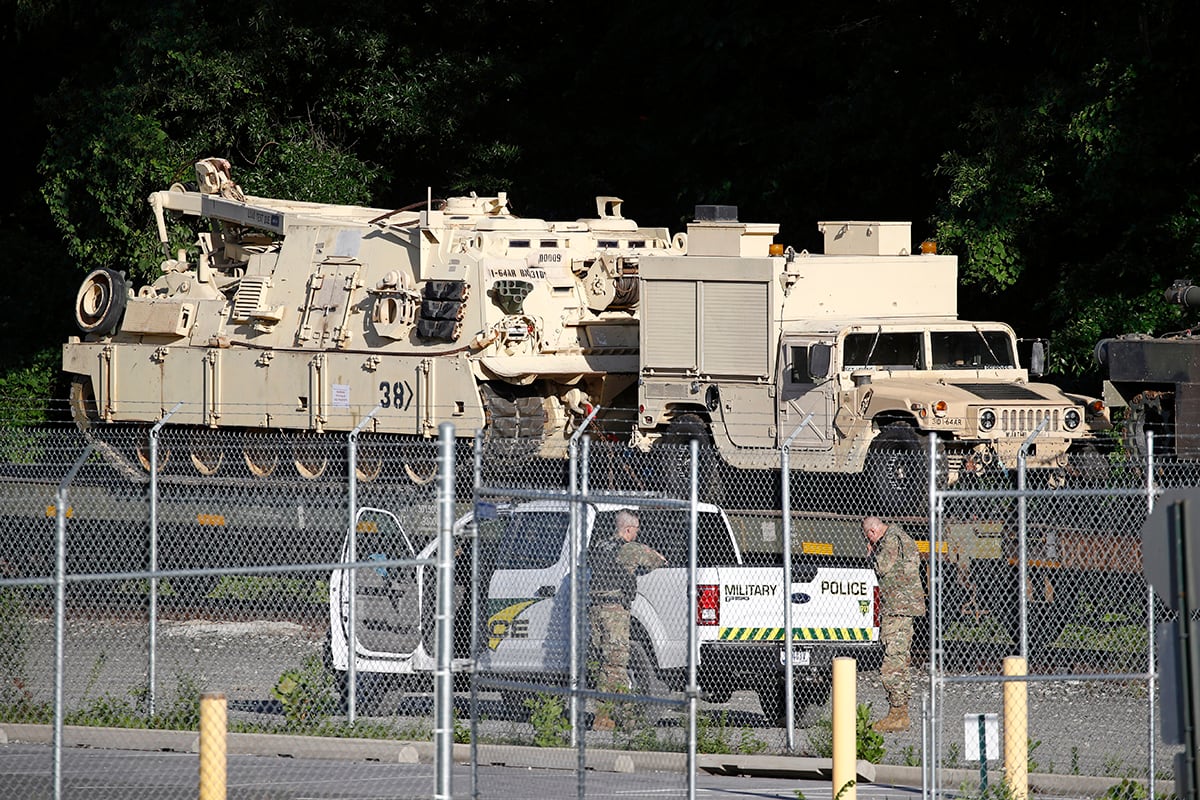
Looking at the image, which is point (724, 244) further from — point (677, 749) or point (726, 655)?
point (677, 749)

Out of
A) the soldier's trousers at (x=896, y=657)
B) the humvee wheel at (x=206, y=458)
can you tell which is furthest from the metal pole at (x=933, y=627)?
the humvee wheel at (x=206, y=458)

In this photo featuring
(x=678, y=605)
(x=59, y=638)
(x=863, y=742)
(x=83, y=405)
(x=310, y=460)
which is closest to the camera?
(x=59, y=638)

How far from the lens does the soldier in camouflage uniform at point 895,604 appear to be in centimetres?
1280

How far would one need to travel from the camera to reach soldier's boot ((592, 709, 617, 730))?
11.6m

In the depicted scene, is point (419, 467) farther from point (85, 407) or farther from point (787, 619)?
point (787, 619)

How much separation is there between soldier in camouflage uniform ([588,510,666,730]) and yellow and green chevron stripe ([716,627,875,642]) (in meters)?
1.68

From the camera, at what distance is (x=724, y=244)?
66.7ft

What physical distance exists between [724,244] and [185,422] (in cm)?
714

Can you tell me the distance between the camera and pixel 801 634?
506 inches

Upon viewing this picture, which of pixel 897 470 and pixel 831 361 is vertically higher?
pixel 831 361

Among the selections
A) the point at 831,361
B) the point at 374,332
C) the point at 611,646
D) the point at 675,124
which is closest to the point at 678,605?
the point at 611,646

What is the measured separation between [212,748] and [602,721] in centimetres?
381

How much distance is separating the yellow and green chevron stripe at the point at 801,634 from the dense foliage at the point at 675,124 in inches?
500

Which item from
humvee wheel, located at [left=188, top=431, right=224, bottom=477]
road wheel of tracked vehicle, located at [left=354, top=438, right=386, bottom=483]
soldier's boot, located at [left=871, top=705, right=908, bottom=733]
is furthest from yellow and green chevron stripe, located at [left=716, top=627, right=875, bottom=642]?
humvee wheel, located at [left=188, top=431, right=224, bottom=477]
